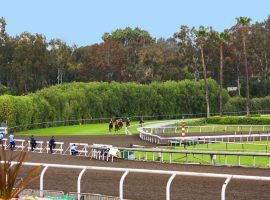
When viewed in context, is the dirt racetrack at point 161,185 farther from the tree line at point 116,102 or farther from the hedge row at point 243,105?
the hedge row at point 243,105

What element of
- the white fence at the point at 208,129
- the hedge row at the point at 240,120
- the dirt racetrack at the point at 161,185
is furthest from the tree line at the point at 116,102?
the dirt racetrack at the point at 161,185

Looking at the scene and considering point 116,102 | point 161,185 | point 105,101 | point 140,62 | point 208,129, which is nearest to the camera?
point 161,185

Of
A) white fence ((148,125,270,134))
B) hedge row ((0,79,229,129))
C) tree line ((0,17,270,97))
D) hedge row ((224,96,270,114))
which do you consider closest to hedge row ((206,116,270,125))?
white fence ((148,125,270,134))

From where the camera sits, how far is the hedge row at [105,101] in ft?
181

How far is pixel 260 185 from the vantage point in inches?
596

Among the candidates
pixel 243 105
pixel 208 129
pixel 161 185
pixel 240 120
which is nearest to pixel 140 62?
pixel 243 105

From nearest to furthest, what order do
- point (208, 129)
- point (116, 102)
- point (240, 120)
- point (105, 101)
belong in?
point (208, 129)
point (240, 120)
point (105, 101)
point (116, 102)

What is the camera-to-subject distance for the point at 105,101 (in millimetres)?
69625

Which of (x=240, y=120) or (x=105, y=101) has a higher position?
(x=105, y=101)

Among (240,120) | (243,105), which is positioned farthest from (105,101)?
(240,120)

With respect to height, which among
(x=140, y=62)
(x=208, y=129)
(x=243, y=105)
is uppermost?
(x=140, y=62)

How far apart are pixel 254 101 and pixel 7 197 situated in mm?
70089

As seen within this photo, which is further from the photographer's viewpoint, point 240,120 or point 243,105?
point 243,105

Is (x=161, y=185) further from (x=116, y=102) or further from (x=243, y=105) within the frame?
(x=243, y=105)
